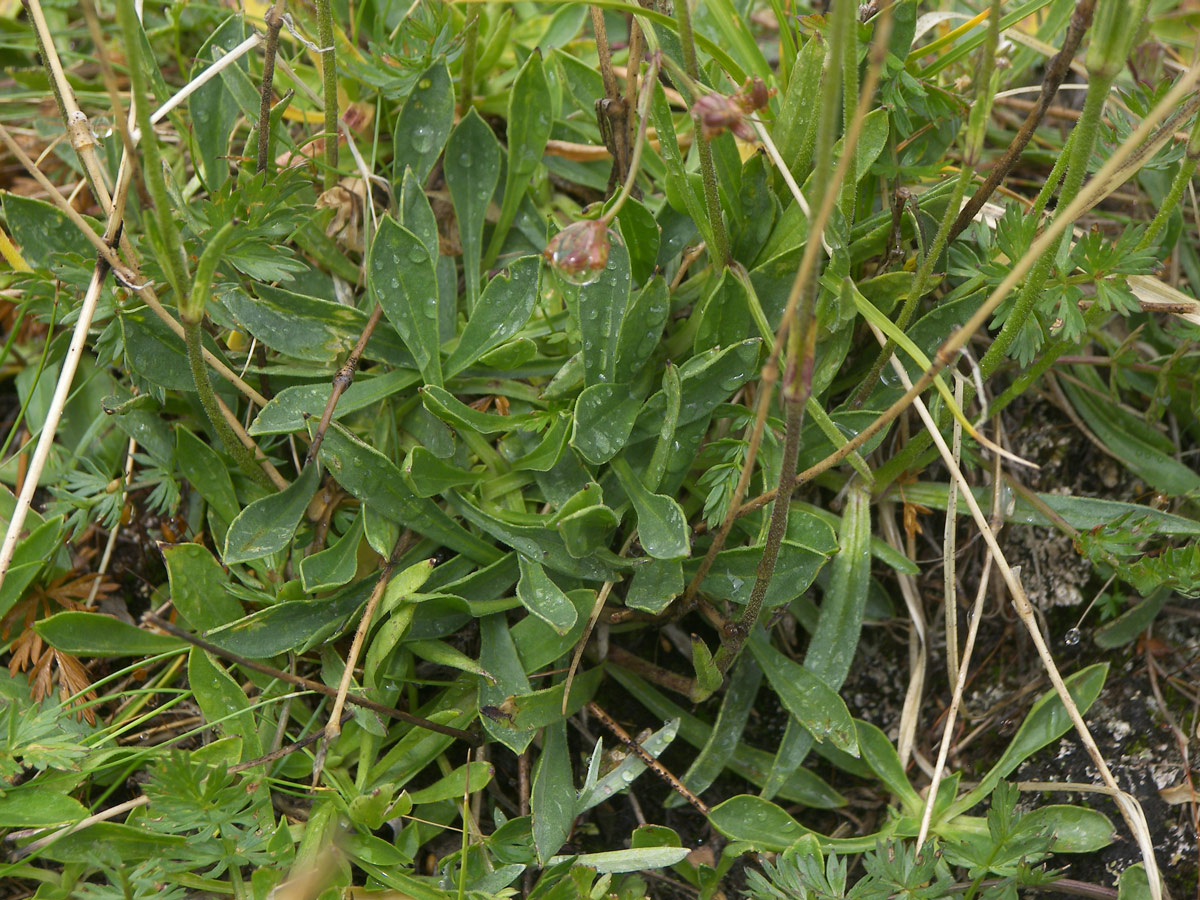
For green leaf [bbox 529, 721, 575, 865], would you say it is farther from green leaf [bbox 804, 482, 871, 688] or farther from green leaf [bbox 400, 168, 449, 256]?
green leaf [bbox 400, 168, 449, 256]

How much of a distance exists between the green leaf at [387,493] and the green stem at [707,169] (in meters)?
0.67

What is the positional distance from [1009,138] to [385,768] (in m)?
1.87

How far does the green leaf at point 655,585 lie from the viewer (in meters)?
1.53

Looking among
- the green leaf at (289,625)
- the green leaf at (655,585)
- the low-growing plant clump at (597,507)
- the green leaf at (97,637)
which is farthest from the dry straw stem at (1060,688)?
the green leaf at (97,637)

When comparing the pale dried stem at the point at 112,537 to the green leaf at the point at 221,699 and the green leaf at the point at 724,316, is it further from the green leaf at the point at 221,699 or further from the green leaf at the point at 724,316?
the green leaf at the point at 724,316

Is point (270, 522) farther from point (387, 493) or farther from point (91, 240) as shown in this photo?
point (91, 240)

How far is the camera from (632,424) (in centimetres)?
163

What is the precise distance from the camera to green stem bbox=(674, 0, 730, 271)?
1311mm

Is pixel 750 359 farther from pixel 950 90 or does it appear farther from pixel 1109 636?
pixel 1109 636

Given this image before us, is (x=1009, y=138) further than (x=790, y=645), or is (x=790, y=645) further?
(x=1009, y=138)

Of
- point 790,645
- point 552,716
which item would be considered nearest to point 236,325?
point 552,716

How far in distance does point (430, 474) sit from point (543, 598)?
29 cm

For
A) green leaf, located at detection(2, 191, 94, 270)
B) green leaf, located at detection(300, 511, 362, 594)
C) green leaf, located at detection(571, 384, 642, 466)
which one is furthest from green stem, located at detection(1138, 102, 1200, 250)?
green leaf, located at detection(2, 191, 94, 270)

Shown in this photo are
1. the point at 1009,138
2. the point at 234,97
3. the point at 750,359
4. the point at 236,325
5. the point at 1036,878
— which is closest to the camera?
the point at 1036,878
